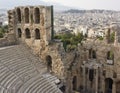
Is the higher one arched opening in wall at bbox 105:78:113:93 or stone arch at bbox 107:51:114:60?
stone arch at bbox 107:51:114:60

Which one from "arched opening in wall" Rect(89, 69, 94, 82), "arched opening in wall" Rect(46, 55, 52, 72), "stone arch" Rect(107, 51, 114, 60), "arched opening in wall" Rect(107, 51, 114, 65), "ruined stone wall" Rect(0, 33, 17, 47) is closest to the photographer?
"ruined stone wall" Rect(0, 33, 17, 47)

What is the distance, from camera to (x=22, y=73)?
20.8 meters

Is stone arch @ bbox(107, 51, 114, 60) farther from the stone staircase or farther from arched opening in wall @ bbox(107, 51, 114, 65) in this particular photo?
the stone staircase

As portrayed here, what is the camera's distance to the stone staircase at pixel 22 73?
19078mm

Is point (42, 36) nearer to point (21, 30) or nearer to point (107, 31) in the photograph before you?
point (21, 30)

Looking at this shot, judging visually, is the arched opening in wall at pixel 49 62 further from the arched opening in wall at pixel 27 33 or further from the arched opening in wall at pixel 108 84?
the arched opening in wall at pixel 108 84

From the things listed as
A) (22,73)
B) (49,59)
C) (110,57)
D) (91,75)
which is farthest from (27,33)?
(110,57)

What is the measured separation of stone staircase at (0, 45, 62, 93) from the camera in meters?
19.1

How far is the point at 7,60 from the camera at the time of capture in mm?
21078

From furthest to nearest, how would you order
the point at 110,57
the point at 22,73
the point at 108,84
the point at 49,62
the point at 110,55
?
the point at 108,84, the point at 110,57, the point at 110,55, the point at 49,62, the point at 22,73

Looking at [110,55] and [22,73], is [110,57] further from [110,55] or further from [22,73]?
[22,73]

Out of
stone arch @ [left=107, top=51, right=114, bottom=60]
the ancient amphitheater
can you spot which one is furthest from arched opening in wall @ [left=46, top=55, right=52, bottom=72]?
stone arch @ [left=107, top=51, right=114, bottom=60]

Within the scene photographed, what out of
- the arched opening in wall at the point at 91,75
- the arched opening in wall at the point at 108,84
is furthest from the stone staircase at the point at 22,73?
the arched opening in wall at the point at 108,84

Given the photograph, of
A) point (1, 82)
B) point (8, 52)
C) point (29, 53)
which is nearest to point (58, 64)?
point (29, 53)
